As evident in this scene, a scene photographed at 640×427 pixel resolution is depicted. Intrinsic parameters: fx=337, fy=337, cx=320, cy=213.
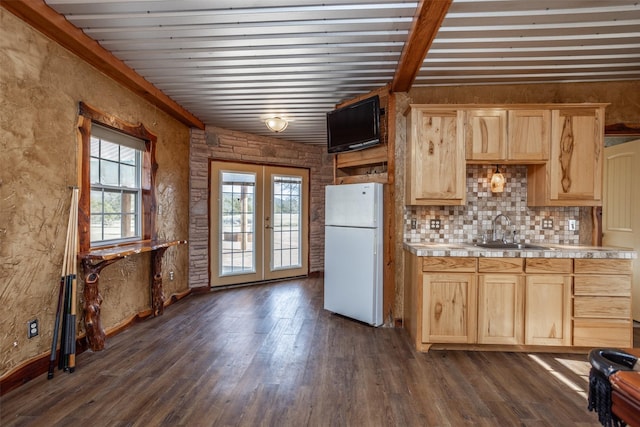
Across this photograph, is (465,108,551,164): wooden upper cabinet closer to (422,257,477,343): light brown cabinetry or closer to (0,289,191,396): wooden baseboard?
(422,257,477,343): light brown cabinetry

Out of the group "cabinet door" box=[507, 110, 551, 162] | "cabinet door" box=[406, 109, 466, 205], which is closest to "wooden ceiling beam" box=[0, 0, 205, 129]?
"cabinet door" box=[406, 109, 466, 205]

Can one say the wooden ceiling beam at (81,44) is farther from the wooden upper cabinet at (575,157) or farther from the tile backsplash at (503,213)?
the wooden upper cabinet at (575,157)

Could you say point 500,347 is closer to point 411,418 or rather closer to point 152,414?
point 411,418

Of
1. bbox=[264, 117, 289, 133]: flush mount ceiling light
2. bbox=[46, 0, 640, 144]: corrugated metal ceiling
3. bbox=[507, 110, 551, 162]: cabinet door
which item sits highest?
bbox=[46, 0, 640, 144]: corrugated metal ceiling

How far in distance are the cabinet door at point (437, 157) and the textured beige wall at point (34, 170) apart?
2.98m

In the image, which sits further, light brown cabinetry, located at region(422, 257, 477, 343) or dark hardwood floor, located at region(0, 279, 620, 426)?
light brown cabinetry, located at region(422, 257, 477, 343)

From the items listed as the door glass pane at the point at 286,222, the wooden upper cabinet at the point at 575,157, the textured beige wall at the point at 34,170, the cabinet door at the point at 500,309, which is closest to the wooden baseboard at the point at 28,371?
the textured beige wall at the point at 34,170

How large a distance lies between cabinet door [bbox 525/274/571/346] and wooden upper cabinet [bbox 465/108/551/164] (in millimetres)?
1118

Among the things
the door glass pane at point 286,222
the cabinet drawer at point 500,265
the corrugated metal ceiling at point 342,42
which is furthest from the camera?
the door glass pane at point 286,222

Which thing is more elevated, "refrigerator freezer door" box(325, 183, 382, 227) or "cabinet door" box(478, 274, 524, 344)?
"refrigerator freezer door" box(325, 183, 382, 227)

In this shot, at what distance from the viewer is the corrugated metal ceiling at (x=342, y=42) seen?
7.75 ft

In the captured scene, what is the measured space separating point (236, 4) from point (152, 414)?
2722 millimetres

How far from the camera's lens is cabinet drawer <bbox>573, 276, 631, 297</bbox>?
9.34ft

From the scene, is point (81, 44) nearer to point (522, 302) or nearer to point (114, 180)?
point (114, 180)
